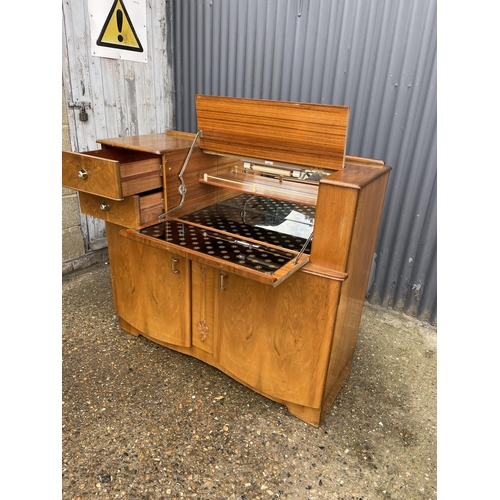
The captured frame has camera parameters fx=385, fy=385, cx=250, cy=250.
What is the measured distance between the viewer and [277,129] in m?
1.80

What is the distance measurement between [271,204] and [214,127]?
657 millimetres

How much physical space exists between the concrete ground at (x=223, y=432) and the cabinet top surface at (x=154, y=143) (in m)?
1.28

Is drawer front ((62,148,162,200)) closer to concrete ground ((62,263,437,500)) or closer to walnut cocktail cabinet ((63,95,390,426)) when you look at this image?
walnut cocktail cabinet ((63,95,390,426))

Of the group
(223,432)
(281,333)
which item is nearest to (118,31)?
(281,333)

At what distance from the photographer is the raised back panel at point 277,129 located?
65.8 inches

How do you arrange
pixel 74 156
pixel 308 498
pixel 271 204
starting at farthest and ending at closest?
pixel 271 204 < pixel 74 156 < pixel 308 498

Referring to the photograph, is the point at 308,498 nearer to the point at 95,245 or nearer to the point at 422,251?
the point at 422,251

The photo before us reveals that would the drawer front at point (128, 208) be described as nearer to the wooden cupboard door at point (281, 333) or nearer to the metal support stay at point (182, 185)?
the metal support stay at point (182, 185)

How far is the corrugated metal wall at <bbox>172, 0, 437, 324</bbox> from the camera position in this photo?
2.48 m

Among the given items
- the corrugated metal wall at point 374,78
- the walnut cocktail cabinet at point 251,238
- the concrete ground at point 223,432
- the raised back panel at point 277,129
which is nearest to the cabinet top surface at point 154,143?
the walnut cocktail cabinet at point 251,238

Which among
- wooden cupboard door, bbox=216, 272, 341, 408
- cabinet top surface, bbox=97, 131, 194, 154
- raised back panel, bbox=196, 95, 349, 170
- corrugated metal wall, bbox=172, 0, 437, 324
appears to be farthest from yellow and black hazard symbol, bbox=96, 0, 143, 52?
wooden cupboard door, bbox=216, 272, 341, 408

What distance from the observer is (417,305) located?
293 cm

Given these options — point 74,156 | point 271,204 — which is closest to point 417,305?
point 271,204

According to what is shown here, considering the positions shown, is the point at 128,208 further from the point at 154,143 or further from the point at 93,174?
the point at 154,143
